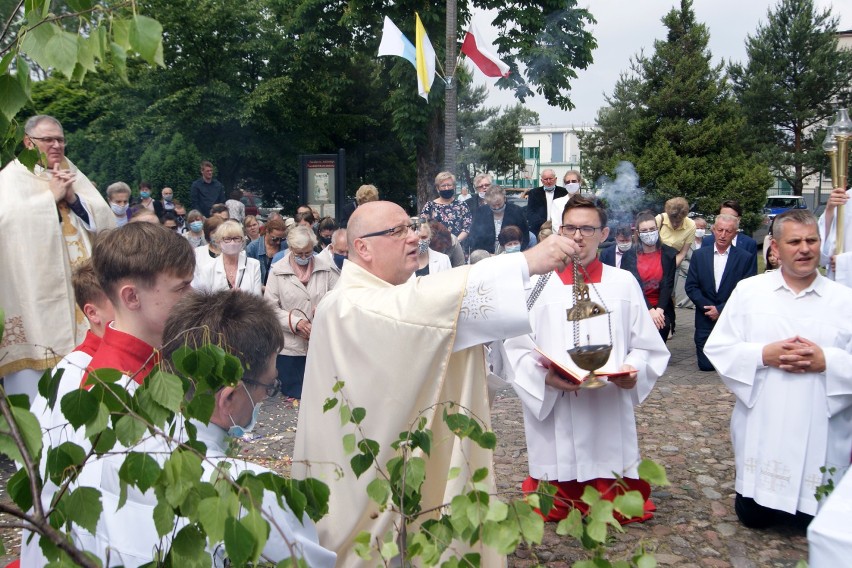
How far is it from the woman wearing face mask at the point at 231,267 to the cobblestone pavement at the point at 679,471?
1169 mm

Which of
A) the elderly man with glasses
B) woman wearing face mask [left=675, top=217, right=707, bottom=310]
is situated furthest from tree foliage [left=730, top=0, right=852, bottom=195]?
the elderly man with glasses

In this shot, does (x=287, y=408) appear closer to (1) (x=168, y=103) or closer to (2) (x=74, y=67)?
(2) (x=74, y=67)

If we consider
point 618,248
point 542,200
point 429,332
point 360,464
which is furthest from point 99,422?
point 542,200

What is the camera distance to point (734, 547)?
15.4 feet

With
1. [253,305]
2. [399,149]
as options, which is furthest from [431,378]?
[399,149]

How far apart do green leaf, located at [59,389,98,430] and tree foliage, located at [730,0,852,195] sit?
44.2 m

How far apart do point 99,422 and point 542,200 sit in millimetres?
11100

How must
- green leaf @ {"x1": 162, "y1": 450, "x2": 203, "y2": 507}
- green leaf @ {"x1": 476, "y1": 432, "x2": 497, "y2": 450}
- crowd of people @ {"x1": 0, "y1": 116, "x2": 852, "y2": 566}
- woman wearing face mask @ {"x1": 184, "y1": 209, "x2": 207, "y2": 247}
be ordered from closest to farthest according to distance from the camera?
green leaf @ {"x1": 162, "y1": 450, "x2": 203, "y2": 507}
green leaf @ {"x1": 476, "y1": 432, "x2": 497, "y2": 450}
crowd of people @ {"x1": 0, "y1": 116, "x2": 852, "y2": 566}
woman wearing face mask @ {"x1": 184, "y1": 209, "x2": 207, "y2": 247}

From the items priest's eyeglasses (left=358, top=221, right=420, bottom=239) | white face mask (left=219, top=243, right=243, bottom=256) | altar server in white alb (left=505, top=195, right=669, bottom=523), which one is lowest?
altar server in white alb (left=505, top=195, right=669, bottom=523)

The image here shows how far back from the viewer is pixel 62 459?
1.49 meters

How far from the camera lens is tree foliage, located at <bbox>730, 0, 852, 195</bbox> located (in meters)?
42.5

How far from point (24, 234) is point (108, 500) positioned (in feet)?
12.6

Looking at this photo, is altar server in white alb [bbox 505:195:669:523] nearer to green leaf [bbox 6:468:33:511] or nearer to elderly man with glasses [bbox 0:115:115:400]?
elderly man with glasses [bbox 0:115:115:400]

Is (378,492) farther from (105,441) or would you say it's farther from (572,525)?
(105,441)
